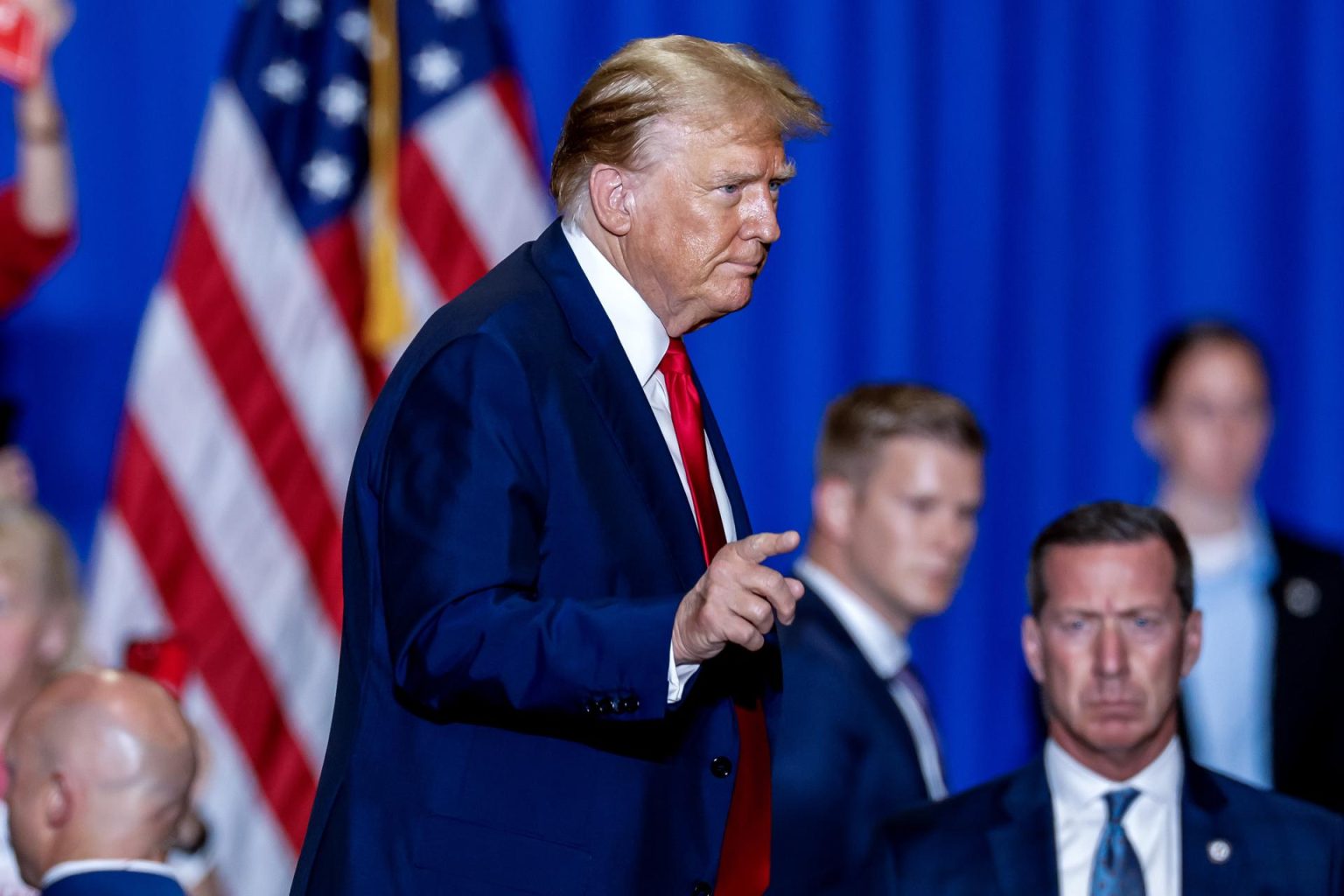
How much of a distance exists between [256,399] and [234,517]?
10.1 inches

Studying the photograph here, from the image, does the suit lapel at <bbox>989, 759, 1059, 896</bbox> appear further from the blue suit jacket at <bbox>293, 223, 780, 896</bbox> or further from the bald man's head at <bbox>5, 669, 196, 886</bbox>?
the bald man's head at <bbox>5, 669, 196, 886</bbox>

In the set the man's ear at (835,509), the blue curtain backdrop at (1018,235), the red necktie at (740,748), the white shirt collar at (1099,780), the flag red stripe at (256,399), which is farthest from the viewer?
the blue curtain backdrop at (1018,235)

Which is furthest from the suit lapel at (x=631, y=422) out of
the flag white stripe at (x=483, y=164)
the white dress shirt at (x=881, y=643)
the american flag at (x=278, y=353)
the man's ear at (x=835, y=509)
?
the flag white stripe at (x=483, y=164)

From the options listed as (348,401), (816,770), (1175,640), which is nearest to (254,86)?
(348,401)

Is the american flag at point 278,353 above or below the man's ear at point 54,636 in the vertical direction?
above

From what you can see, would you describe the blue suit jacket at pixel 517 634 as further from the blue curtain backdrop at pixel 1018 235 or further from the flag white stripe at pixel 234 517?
the blue curtain backdrop at pixel 1018 235

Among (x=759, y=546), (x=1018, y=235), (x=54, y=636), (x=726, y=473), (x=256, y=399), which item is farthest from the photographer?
(x=1018, y=235)

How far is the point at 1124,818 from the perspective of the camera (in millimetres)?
2746

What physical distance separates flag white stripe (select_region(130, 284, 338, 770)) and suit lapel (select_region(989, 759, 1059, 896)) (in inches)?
77.0

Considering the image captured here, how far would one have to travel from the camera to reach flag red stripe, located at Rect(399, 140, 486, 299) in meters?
4.45

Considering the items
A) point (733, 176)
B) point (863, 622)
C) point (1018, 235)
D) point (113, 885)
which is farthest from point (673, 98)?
point (1018, 235)

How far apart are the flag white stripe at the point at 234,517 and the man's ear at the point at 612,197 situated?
8.27ft

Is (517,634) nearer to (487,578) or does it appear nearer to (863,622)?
(487,578)

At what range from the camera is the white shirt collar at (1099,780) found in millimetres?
2762
